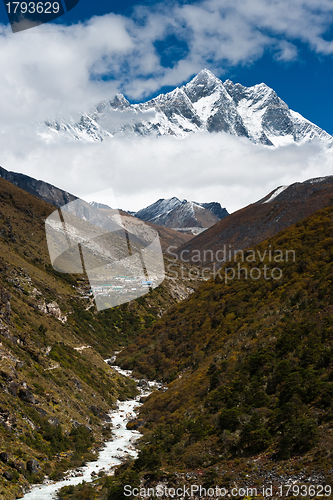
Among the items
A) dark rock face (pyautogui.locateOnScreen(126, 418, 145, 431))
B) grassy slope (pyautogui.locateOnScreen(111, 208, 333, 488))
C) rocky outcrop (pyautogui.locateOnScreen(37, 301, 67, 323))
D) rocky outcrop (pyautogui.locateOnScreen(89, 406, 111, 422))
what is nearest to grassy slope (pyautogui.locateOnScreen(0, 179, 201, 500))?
rocky outcrop (pyautogui.locateOnScreen(37, 301, 67, 323))

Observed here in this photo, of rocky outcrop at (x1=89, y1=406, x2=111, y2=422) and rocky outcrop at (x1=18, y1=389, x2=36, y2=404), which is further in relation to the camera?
rocky outcrop at (x1=89, y1=406, x2=111, y2=422)

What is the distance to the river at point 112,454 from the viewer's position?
77.2ft

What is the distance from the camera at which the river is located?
23516mm

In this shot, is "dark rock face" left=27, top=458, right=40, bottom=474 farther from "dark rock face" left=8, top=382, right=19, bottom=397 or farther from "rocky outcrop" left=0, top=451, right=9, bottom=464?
"dark rock face" left=8, top=382, right=19, bottom=397

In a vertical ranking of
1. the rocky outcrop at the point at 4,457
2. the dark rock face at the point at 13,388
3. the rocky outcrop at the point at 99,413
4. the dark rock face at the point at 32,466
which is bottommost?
the rocky outcrop at the point at 99,413

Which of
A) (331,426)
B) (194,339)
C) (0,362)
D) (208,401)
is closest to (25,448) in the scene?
(0,362)

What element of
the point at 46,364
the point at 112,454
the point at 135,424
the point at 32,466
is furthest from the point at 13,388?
the point at 135,424

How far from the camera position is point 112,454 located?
31719 mm

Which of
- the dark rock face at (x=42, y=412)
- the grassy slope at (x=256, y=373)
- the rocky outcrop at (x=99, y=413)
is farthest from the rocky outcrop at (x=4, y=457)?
the rocky outcrop at (x=99, y=413)

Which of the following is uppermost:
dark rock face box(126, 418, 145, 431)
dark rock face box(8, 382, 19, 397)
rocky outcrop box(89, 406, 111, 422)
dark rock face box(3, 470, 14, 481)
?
dark rock face box(8, 382, 19, 397)

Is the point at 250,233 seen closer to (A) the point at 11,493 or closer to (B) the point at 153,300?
(B) the point at 153,300

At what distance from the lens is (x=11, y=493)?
70.6 feet

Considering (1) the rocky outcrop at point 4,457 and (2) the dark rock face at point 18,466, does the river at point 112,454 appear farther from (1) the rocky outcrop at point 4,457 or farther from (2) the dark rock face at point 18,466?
(1) the rocky outcrop at point 4,457

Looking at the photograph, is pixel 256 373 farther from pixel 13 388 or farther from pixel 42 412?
pixel 13 388
